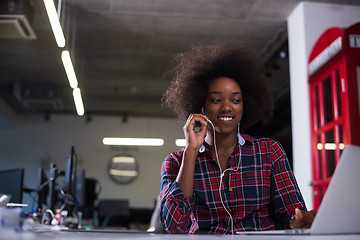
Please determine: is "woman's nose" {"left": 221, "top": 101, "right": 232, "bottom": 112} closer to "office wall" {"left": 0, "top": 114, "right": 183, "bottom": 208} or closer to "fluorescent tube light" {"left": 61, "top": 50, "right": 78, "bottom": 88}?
"fluorescent tube light" {"left": 61, "top": 50, "right": 78, "bottom": 88}

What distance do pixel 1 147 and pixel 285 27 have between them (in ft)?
24.4

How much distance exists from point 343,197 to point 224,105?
81cm

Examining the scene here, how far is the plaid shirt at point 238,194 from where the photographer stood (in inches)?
64.1

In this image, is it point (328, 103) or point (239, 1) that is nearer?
point (328, 103)

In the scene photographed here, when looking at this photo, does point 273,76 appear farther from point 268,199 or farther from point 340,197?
point 340,197

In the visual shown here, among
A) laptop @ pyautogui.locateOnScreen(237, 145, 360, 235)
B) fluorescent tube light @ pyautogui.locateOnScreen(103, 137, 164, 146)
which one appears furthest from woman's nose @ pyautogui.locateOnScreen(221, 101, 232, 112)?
fluorescent tube light @ pyautogui.locateOnScreen(103, 137, 164, 146)

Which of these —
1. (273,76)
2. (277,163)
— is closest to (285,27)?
(273,76)

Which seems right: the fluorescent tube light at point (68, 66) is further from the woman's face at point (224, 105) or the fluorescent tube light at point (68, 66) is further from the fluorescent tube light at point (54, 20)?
the woman's face at point (224, 105)

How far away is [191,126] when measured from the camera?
5.87 ft

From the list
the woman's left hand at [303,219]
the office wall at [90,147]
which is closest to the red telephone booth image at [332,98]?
the woman's left hand at [303,219]

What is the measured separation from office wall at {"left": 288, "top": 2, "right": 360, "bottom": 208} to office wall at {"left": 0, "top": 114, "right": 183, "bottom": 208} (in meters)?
5.55

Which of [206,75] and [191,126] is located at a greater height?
[206,75]

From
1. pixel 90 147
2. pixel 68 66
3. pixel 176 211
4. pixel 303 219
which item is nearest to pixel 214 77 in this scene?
pixel 176 211

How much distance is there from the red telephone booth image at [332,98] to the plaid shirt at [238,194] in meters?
2.19
